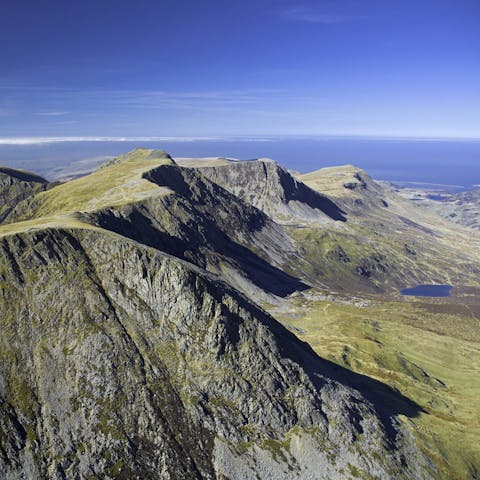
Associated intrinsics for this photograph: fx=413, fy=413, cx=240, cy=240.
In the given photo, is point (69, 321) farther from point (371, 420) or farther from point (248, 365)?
point (371, 420)

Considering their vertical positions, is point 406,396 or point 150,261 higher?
point 150,261

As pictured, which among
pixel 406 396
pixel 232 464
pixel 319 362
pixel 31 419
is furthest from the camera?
pixel 406 396

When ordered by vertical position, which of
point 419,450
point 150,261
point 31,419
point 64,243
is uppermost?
point 64,243

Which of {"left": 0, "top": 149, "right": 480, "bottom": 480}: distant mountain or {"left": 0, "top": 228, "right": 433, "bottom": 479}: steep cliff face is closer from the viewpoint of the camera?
{"left": 0, "top": 228, "right": 433, "bottom": 479}: steep cliff face

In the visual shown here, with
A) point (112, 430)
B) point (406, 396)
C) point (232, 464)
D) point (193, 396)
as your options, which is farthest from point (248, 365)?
point (406, 396)

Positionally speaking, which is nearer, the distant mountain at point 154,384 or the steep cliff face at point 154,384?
the steep cliff face at point 154,384

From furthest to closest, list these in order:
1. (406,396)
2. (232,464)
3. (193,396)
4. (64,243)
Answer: (406,396) < (64,243) < (193,396) < (232,464)

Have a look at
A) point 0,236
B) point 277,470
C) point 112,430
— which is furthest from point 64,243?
point 277,470

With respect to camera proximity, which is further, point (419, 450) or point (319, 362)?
point (319, 362)
